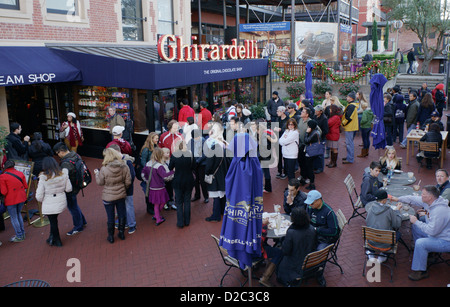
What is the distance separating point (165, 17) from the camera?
17.9 metres

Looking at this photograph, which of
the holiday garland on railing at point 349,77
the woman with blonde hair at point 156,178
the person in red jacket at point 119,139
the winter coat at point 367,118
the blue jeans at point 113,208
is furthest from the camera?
the holiday garland on railing at point 349,77

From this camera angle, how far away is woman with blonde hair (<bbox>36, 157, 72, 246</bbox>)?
6.80 metres

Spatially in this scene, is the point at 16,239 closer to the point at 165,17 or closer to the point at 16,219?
the point at 16,219

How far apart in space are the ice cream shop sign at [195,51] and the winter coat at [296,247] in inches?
347

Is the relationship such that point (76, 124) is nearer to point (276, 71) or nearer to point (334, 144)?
point (334, 144)

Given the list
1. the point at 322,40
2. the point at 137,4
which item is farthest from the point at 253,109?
the point at 322,40

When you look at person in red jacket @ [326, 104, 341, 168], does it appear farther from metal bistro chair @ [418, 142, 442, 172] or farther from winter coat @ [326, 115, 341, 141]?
metal bistro chair @ [418, 142, 442, 172]

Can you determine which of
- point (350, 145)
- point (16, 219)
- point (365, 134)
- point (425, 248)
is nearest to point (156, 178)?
point (16, 219)

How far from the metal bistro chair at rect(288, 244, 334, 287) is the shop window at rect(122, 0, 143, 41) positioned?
43.8ft

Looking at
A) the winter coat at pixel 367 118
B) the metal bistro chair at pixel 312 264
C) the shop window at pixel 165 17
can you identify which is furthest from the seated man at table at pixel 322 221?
the shop window at pixel 165 17

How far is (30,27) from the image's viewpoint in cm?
1213

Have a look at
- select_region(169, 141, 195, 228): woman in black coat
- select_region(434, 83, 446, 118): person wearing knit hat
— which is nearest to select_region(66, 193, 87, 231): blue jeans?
select_region(169, 141, 195, 228): woman in black coat

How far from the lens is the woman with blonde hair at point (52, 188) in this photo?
22.3ft

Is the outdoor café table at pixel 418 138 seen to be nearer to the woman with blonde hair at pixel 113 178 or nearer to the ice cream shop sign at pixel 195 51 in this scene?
the ice cream shop sign at pixel 195 51
